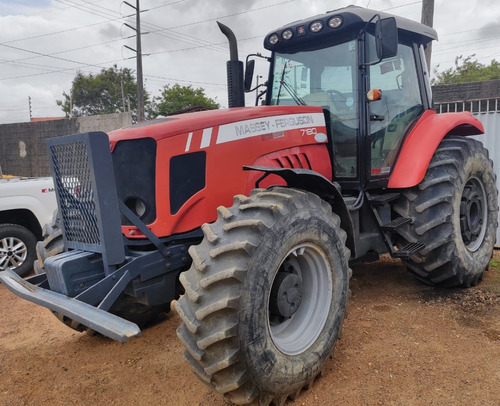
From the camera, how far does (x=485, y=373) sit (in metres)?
2.77

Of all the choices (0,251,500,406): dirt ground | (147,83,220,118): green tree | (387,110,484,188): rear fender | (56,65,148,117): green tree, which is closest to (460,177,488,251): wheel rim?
(0,251,500,406): dirt ground

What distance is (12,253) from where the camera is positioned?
583 cm

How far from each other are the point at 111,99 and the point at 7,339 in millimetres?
43224

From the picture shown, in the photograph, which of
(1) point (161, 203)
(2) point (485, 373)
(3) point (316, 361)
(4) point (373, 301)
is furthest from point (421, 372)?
(1) point (161, 203)

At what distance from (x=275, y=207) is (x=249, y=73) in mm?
2316

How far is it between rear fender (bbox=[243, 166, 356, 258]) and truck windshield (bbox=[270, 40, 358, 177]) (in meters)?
0.74

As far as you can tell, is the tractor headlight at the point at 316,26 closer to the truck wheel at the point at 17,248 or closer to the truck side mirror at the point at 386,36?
the truck side mirror at the point at 386,36

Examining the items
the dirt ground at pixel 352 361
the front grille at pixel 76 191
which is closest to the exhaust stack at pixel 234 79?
the front grille at pixel 76 191

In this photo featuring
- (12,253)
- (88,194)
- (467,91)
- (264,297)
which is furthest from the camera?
(467,91)

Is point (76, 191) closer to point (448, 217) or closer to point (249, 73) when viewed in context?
point (249, 73)

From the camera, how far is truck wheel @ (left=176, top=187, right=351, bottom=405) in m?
2.22

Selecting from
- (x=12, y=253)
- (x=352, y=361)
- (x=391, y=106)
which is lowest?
(x=352, y=361)

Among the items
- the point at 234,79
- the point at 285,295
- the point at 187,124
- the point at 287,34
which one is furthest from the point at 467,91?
the point at 285,295

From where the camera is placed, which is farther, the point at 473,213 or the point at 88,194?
the point at 473,213
